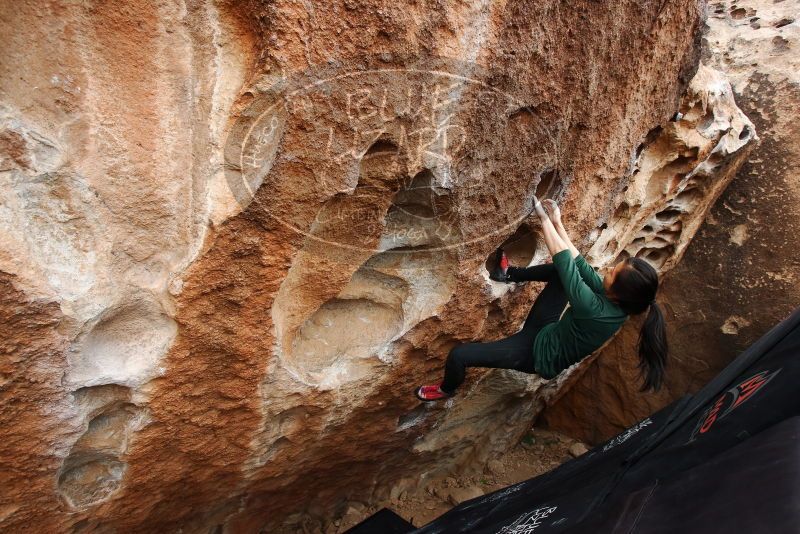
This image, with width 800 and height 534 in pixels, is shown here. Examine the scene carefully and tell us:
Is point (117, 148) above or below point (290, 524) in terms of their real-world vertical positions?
above

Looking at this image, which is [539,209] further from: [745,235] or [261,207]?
[745,235]

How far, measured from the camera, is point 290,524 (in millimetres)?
2600

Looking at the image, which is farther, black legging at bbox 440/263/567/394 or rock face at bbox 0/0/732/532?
black legging at bbox 440/263/567/394

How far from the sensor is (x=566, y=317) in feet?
5.89

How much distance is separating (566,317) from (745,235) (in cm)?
162

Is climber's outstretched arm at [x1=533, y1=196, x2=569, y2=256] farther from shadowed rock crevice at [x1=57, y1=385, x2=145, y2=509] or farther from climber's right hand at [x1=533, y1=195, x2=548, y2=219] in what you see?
shadowed rock crevice at [x1=57, y1=385, x2=145, y2=509]

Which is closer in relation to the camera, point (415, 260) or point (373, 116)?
point (373, 116)

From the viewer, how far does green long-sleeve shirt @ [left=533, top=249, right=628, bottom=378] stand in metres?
1.63

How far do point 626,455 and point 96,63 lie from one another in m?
1.96

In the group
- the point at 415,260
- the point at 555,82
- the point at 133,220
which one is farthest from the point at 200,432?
the point at 555,82

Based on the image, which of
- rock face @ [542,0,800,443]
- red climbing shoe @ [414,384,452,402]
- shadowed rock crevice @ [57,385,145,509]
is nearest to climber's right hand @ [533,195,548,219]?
red climbing shoe @ [414,384,452,402]

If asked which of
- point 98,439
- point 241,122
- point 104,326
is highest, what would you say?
point 241,122

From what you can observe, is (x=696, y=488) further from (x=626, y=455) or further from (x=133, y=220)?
(x=133, y=220)

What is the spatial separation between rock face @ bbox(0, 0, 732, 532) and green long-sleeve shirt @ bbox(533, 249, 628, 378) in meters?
0.28
